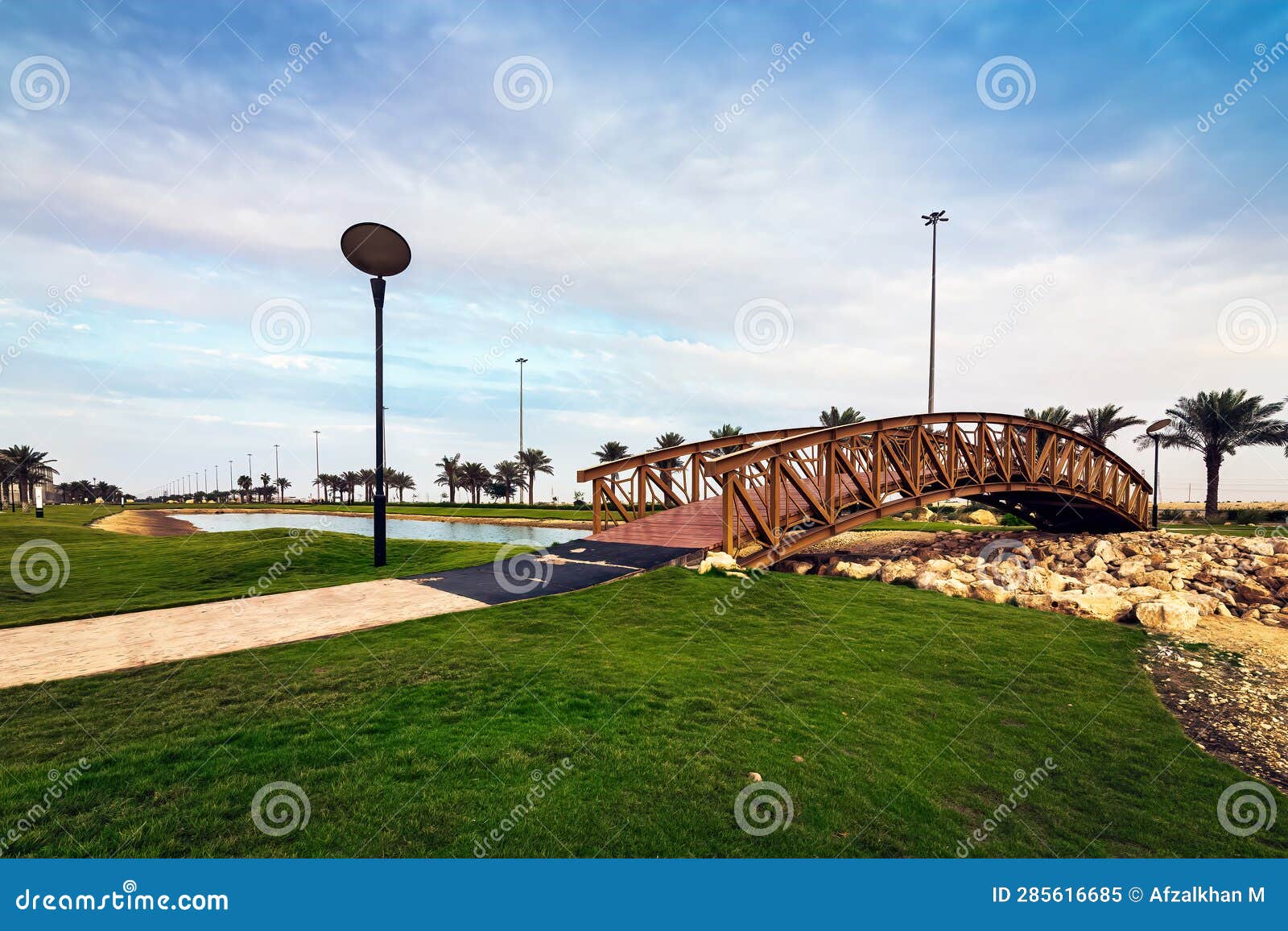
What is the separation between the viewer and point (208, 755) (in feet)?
15.2

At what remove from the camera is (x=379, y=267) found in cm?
1388

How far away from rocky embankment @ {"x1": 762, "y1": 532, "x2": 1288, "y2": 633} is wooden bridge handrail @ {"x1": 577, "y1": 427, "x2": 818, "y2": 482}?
507 centimetres

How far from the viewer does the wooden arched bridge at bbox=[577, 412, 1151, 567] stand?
15203 millimetres

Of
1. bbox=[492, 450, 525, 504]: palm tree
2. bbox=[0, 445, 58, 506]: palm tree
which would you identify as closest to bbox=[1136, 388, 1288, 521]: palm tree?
bbox=[492, 450, 525, 504]: palm tree

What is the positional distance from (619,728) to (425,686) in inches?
95.9

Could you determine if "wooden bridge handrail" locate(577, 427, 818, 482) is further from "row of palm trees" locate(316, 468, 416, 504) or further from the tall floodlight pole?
"row of palm trees" locate(316, 468, 416, 504)

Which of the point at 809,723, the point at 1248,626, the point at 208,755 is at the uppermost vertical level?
the point at 208,755

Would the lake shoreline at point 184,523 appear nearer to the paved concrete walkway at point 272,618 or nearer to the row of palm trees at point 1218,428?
the paved concrete walkway at point 272,618

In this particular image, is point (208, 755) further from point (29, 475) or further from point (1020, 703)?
point (29, 475)

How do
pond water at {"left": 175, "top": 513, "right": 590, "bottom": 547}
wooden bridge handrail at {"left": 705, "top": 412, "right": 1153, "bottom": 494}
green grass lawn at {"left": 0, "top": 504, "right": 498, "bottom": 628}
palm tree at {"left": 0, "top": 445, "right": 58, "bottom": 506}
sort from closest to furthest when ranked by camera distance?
green grass lawn at {"left": 0, "top": 504, "right": 498, "bottom": 628}
wooden bridge handrail at {"left": 705, "top": 412, "right": 1153, "bottom": 494}
pond water at {"left": 175, "top": 513, "right": 590, "bottom": 547}
palm tree at {"left": 0, "top": 445, "right": 58, "bottom": 506}

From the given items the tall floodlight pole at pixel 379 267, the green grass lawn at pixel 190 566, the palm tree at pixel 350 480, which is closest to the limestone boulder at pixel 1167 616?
the green grass lawn at pixel 190 566

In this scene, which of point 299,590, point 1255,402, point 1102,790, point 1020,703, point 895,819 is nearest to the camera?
point 895,819

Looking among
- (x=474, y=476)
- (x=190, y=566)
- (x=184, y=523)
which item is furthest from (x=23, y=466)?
(x=190, y=566)

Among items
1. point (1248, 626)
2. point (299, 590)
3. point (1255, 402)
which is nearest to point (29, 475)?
point (299, 590)
